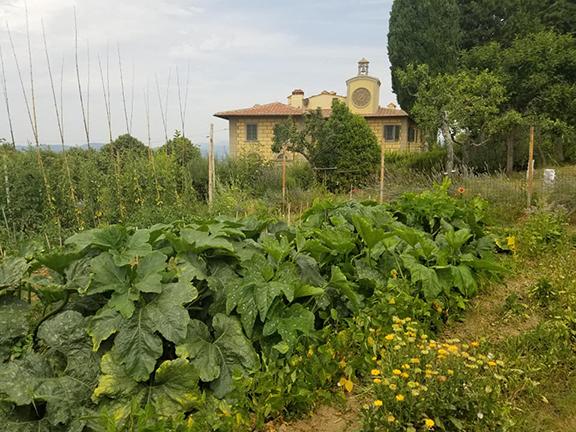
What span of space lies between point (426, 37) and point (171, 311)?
57.2 feet

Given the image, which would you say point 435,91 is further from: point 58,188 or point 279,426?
point 279,426

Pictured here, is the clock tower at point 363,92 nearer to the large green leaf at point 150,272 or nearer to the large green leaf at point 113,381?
the large green leaf at point 150,272

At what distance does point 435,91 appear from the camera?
1317 centimetres

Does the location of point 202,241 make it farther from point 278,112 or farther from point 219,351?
point 278,112

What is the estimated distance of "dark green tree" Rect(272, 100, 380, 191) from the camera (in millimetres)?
14617

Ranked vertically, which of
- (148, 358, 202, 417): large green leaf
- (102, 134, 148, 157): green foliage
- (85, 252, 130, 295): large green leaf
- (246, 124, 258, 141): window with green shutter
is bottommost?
(148, 358, 202, 417): large green leaf

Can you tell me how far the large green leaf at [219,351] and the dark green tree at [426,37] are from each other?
1588 centimetres

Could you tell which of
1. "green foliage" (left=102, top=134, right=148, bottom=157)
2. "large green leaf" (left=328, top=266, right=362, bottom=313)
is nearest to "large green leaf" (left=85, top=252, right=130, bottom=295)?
"large green leaf" (left=328, top=266, right=362, bottom=313)

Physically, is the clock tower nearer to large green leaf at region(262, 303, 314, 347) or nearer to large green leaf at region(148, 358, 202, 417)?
large green leaf at region(262, 303, 314, 347)

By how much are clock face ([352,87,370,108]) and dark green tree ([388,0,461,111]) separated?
4.13 meters

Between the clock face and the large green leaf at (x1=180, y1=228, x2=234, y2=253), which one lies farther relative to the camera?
the clock face

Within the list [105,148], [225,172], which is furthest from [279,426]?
[225,172]

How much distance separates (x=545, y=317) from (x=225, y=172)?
9706 millimetres

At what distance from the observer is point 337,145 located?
14727 mm
